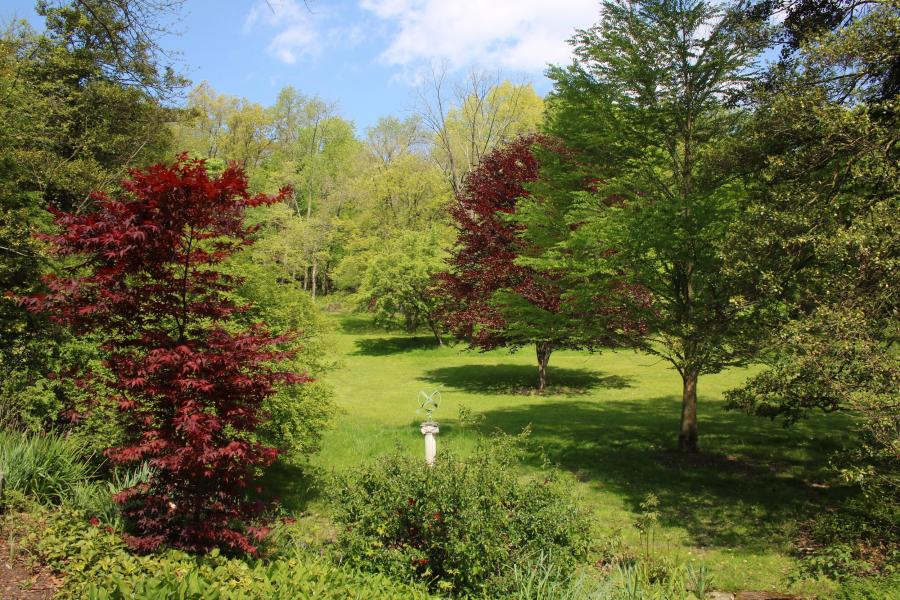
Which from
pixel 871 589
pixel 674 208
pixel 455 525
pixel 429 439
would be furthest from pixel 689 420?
pixel 455 525

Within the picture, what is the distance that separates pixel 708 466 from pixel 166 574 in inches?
361

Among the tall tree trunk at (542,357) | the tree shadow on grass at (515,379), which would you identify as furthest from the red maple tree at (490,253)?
the tree shadow on grass at (515,379)

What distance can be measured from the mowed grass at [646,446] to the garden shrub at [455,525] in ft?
2.58

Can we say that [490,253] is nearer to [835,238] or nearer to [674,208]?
[674,208]

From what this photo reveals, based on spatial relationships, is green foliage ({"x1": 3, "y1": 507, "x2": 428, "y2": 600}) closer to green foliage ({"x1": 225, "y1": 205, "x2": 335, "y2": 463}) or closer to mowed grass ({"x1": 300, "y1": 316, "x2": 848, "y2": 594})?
mowed grass ({"x1": 300, "y1": 316, "x2": 848, "y2": 594})

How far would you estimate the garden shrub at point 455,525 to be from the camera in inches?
195

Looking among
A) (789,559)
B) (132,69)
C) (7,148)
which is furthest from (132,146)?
(789,559)

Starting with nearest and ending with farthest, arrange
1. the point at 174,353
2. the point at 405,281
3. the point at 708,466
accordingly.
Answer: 1. the point at 174,353
2. the point at 708,466
3. the point at 405,281

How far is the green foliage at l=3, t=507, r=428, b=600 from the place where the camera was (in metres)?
3.60

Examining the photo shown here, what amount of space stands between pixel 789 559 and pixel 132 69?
9346 mm

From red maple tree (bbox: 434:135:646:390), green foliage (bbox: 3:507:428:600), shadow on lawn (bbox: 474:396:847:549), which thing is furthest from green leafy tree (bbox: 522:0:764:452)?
green foliage (bbox: 3:507:428:600)

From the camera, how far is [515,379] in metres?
21.0

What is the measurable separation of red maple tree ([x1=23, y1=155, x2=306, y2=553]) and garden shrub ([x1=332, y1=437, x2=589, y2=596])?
39.6 inches

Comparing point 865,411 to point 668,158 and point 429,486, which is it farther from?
point 668,158
